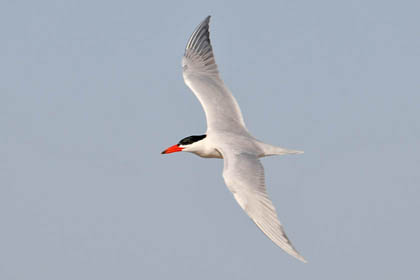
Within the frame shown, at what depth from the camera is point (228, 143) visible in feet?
44.9

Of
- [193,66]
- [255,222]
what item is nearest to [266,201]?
[255,222]

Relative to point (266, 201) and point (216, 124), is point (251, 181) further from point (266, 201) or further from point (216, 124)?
point (216, 124)

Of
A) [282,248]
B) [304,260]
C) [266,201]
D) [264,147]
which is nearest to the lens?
[304,260]

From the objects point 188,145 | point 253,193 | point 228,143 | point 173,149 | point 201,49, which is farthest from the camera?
point 201,49

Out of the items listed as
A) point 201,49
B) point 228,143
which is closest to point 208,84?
point 201,49

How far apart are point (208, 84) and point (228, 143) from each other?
6.94ft

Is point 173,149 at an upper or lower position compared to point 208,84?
lower

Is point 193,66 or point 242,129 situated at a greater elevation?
point 193,66

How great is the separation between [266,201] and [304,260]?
201cm

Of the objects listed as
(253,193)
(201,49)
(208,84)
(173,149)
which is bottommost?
(253,193)

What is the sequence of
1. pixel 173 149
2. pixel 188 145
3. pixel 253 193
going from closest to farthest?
pixel 253 193
pixel 188 145
pixel 173 149

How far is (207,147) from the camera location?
45.9 feet

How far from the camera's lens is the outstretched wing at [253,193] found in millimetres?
10938

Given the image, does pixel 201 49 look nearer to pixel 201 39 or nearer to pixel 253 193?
pixel 201 39
